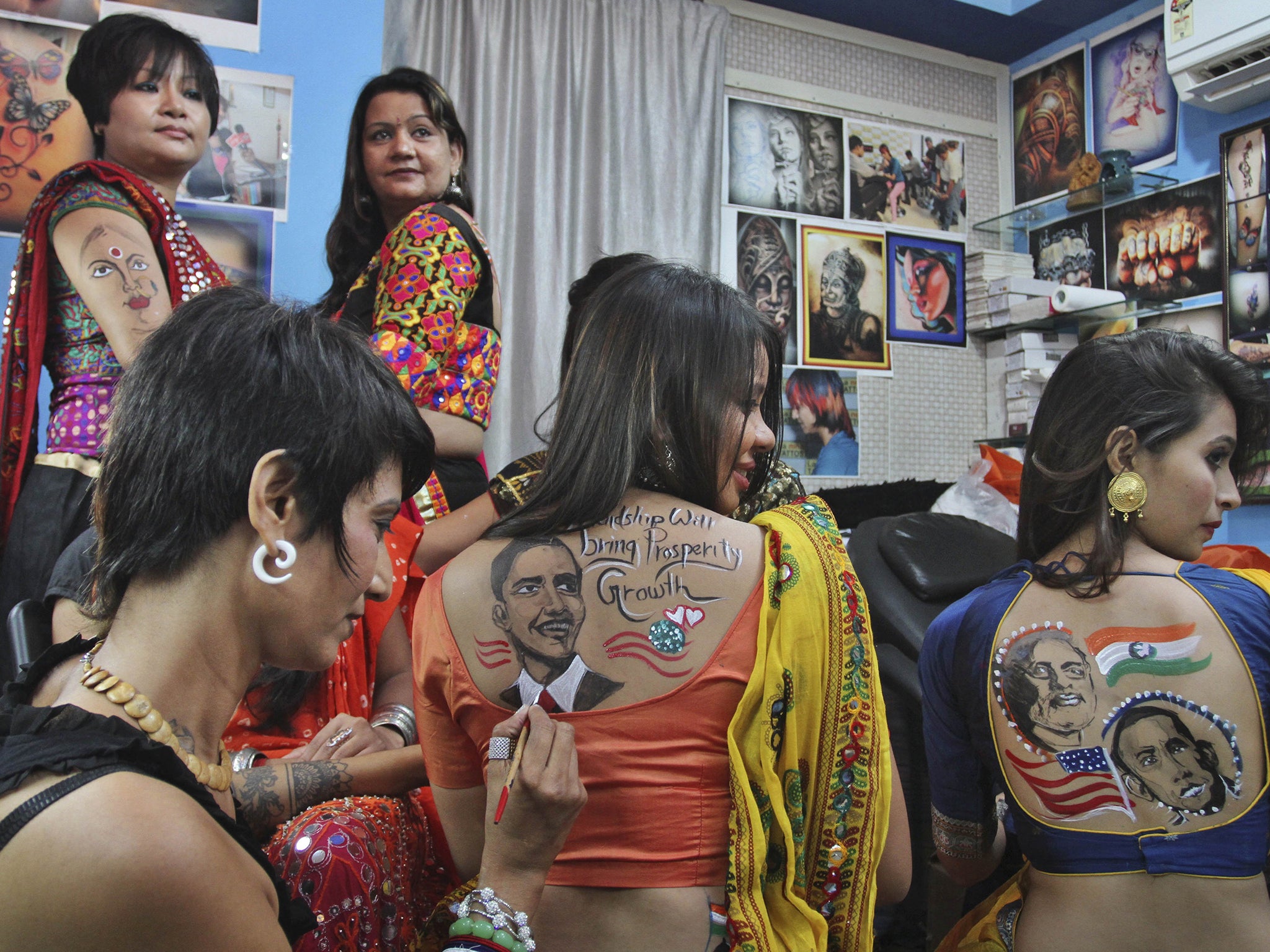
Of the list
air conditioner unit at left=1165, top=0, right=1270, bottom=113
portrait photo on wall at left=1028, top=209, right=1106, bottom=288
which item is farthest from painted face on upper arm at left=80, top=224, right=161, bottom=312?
portrait photo on wall at left=1028, top=209, right=1106, bottom=288

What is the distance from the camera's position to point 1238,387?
5.10 ft

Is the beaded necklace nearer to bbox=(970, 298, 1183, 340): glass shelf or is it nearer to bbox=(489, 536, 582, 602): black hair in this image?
bbox=(489, 536, 582, 602): black hair

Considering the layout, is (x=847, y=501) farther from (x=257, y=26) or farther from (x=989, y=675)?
(x=257, y=26)

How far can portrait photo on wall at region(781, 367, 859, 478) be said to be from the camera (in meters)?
3.77

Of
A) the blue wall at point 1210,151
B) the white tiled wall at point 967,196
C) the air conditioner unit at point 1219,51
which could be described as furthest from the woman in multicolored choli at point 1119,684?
the white tiled wall at point 967,196

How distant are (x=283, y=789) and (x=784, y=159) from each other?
10.5 ft

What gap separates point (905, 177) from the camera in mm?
3992

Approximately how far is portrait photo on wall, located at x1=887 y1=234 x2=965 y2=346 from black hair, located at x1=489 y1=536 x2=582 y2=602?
3133 millimetres

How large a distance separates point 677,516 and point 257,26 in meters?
2.18

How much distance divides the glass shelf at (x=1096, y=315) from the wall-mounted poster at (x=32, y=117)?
3193 millimetres

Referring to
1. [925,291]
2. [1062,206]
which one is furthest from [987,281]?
[1062,206]

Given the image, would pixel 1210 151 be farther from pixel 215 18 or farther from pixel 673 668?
pixel 673 668

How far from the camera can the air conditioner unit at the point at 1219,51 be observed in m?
2.99

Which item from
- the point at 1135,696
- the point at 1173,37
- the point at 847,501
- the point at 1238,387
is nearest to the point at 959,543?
the point at 847,501
